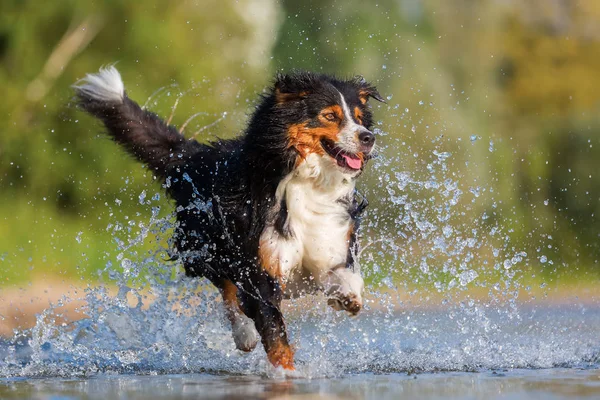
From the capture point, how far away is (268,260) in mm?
7047

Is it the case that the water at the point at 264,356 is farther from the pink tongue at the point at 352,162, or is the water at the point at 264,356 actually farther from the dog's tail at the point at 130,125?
the pink tongue at the point at 352,162

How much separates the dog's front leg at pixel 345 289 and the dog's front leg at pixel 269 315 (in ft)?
1.19

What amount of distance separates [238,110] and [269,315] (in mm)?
9985

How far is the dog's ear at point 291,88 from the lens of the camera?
7051mm

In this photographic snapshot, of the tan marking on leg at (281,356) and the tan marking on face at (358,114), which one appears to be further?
the tan marking on face at (358,114)

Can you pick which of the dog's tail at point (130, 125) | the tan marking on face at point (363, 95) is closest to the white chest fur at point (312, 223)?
the tan marking on face at point (363, 95)

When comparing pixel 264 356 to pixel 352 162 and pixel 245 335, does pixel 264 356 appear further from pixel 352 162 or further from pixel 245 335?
pixel 352 162

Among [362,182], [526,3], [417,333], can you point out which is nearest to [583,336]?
[417,333]

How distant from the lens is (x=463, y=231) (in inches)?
669

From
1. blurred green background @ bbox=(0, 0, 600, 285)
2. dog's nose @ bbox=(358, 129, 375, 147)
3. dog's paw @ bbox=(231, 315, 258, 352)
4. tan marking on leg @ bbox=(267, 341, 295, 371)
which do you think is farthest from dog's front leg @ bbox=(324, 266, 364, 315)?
blurred green background @ bbox=(0, 0, 600, 285)

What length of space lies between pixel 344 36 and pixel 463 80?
8.44ft

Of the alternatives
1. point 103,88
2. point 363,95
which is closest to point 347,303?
point 363,95

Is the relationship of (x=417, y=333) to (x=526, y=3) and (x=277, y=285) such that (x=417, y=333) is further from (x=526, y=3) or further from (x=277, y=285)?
(x=526, y=3)

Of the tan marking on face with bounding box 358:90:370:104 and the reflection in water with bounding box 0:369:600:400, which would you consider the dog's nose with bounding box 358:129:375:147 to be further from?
the reflection in water with bounding box 0:369:600:400
